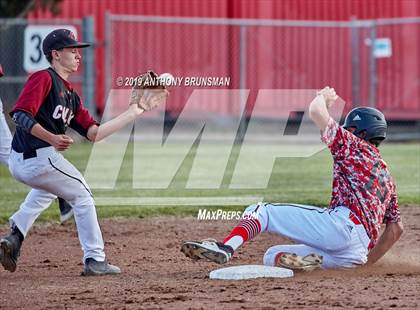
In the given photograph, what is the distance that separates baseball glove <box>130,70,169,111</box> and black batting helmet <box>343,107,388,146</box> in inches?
56.6

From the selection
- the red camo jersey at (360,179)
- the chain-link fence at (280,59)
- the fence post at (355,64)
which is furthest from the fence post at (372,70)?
the red camo jersey at (360,179)

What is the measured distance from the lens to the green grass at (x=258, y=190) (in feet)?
37.7

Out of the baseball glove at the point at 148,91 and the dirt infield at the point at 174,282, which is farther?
the baseball glove at the point at 148,91

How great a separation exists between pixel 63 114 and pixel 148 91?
73 cm

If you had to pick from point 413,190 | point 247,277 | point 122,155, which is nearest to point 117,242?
point 247,277

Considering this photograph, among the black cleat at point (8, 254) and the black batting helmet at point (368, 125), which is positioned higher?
the black batting helmet at point (368, 125)

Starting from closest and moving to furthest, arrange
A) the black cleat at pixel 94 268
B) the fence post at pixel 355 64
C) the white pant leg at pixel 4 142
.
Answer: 1. the black cleat at pixel 94 268
2. the white pant leg at pixel 4 142
3. the fence post at pixel 355 64

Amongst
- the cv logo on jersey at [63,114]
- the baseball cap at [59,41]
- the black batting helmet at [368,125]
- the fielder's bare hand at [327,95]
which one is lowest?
the black batting helmet at [368,125]

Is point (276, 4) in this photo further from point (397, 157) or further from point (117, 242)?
point (117, 242)

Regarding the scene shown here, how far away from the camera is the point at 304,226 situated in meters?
7.29

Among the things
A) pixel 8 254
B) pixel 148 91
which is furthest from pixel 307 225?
pixel 8 254

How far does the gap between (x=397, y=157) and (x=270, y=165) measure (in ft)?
7.95

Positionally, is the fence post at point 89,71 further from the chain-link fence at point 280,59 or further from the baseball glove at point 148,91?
the baseball glove at point 148,91

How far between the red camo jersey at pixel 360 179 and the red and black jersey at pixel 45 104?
2082 mm
